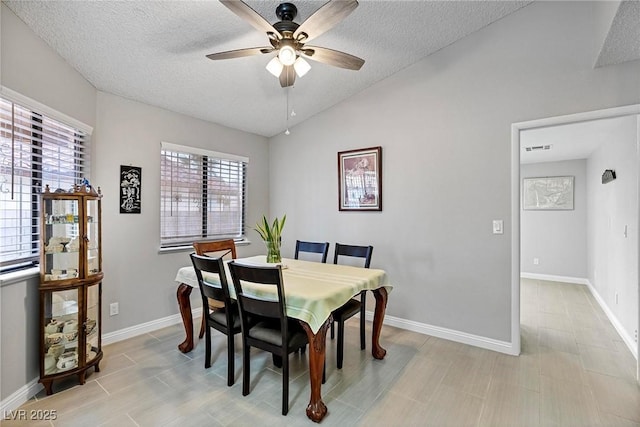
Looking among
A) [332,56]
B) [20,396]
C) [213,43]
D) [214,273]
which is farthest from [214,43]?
[20,396]

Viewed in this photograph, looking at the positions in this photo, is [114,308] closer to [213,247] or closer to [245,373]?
[213,247]

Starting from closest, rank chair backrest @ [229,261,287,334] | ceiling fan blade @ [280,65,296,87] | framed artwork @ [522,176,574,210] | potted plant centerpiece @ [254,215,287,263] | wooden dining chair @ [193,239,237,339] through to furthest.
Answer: chair backrest @ [229,261,287,334], ceiling fan blade @ [280,65,296,87], potted plant centerpiece @ [254,215,287,263], wooden dining chair @ [193,239,237,339], framed artwork @ [522,176,574,210]

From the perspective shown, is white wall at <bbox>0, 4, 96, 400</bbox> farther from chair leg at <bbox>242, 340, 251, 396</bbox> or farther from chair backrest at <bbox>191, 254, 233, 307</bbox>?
chair leg at <bbox>242, 340, 251, 396</bbox>

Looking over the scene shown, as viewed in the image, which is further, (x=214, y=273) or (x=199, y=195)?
(x=199, y=195)

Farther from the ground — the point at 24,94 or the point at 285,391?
the point at 24,94

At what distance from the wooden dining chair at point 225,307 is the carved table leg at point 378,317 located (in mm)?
1125

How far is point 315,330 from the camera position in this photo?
1.83 m

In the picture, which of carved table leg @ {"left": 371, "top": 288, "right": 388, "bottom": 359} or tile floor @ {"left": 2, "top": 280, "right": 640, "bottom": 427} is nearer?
tile floor @ {"left": 2, "top": 280, "right": 640, "bottom": 427}

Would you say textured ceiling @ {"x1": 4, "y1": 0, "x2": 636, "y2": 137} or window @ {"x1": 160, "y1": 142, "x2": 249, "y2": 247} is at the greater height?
textured ceiling @ {"x1": 4, "y1": 0, "x2": 636, "y2": 137}

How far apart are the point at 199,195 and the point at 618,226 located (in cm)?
→ 487

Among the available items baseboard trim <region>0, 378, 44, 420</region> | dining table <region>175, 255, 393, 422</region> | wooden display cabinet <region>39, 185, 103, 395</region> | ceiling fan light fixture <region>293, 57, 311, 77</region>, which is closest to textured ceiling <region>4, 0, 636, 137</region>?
ceiling fan light fixture <region>293, 57, 311, 77</region>

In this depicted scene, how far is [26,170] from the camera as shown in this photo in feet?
6.94

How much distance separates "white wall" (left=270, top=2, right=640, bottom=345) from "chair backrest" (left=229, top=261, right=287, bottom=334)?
186 cm

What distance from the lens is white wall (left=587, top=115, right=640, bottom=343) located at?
288 centimetres
